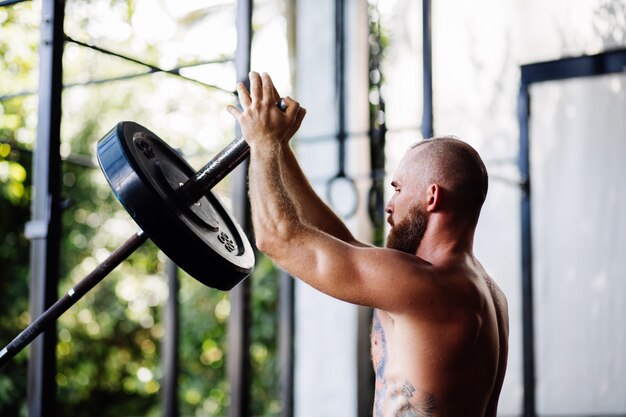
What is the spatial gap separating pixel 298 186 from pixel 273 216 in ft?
1.12

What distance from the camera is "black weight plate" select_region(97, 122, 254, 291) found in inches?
60.2

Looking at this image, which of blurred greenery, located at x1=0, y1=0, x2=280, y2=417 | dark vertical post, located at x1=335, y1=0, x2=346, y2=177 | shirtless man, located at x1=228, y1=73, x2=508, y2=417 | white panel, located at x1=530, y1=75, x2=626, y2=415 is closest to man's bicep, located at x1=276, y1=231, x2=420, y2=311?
shirtless man, located at x1=228, y1=73, x2=508, y2=417

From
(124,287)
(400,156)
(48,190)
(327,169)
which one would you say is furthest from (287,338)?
(124,287)

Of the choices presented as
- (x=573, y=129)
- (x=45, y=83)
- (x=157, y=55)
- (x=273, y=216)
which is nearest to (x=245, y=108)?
(x=273, y=216)

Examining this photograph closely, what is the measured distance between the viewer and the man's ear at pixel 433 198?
1.63 m

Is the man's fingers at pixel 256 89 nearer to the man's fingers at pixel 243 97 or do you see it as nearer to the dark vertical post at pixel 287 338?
the man's fingers at pixel 243 97

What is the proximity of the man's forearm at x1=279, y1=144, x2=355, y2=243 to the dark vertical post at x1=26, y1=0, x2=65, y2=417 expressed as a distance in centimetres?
73

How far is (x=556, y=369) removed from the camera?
4.26 m

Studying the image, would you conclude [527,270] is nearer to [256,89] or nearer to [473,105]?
[473,105]

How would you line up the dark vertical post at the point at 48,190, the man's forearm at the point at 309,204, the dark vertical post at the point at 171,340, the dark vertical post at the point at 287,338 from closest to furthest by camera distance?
the man's forearm at the point at 309,204, the dark vertical post at the point at 48,190, the dark vertical post at the point at 171,340, the dark vertical post at the point at 287,338

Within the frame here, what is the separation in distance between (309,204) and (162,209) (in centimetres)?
50

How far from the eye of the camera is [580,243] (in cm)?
422

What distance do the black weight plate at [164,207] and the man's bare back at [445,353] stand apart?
412 millimetres

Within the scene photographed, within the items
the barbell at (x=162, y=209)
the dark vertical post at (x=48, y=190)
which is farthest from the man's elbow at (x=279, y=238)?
the dark vertical post at (x=48, y=190)
